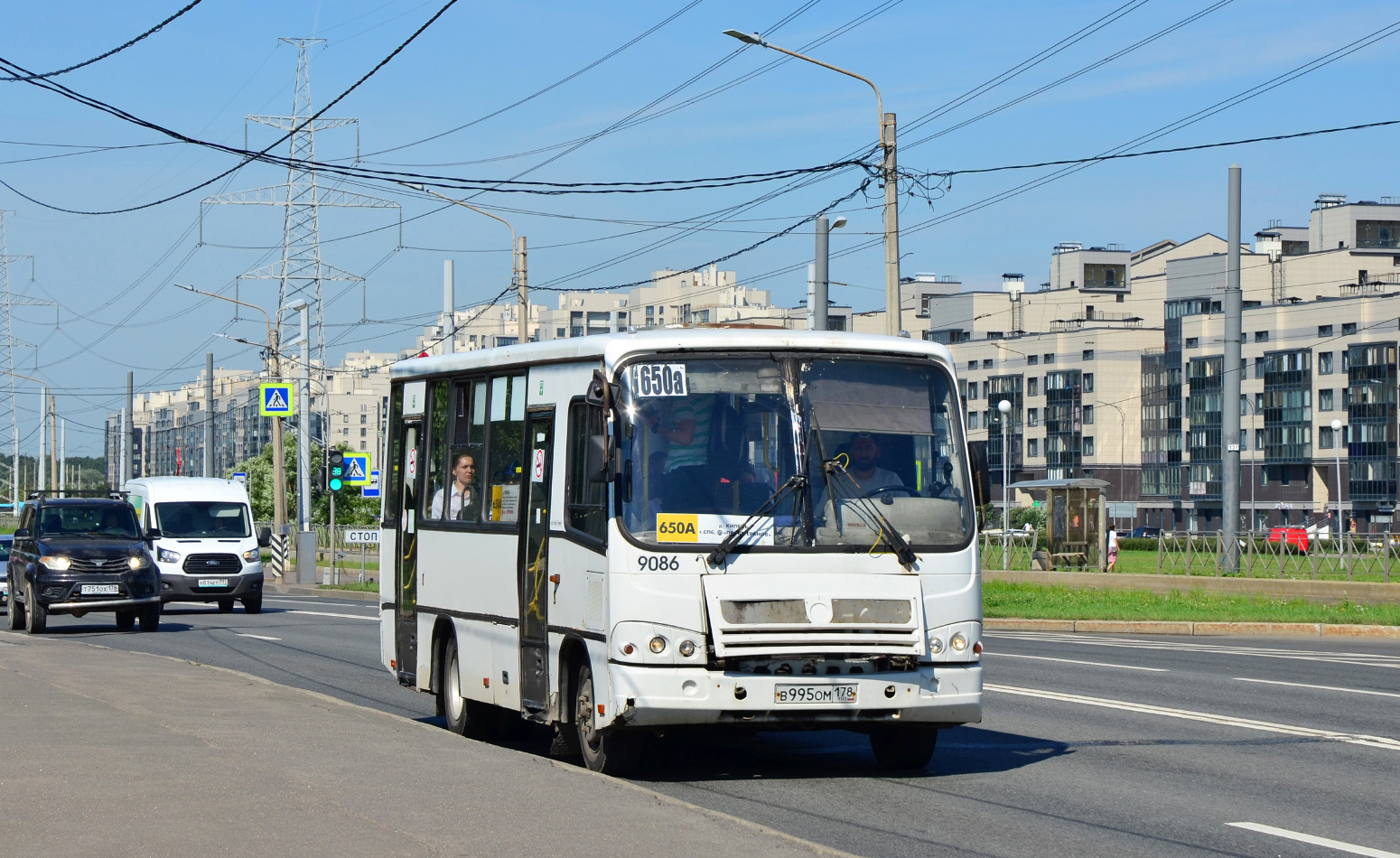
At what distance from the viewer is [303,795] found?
892 centimetres

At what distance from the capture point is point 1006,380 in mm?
140500

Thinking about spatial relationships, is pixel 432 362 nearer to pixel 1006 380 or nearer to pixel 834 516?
pixel 834 516

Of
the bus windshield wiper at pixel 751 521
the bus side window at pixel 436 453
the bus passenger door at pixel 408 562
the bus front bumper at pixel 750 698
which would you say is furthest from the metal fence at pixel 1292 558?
the bus windshield wiper at pixel 751 521

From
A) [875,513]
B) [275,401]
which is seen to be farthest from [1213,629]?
[275,401]

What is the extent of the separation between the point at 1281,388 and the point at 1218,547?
254 feet

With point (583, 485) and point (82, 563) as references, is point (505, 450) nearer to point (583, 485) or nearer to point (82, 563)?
point (583, 485)

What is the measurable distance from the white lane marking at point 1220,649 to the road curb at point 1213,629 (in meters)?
1.24

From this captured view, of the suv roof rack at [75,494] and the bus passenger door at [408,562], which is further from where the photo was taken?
the suv roof rack at [75,494]

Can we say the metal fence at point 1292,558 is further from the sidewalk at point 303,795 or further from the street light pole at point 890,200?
the sidewalk at point 303,795

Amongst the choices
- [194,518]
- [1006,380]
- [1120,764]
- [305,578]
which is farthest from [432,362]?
[1006,380]

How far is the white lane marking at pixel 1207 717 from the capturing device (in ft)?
41.3

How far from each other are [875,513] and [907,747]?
1527 mm

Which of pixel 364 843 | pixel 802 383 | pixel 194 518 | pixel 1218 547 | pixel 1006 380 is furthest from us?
pixel 1006 380

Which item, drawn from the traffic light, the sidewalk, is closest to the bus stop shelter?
the traffic light
